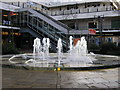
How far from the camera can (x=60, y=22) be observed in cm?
3038

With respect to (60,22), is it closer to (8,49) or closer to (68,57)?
(8,49)

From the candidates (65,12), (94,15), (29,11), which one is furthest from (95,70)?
(65,12)

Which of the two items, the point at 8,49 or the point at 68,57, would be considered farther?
the point at 8,49

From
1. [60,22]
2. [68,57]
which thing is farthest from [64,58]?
[60,22]

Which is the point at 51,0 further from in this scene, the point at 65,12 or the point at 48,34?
the point at 48,34

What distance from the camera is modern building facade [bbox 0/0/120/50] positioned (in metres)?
27.3

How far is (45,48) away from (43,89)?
55.3 feet

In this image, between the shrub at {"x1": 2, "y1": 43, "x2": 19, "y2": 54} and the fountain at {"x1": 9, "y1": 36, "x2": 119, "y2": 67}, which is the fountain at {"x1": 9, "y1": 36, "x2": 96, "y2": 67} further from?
the shrub at {"x1": 2, "y1": 43, "x2": 19, "y2": 54}

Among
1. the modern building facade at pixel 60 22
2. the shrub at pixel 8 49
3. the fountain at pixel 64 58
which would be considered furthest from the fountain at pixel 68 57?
the modern building facade at pixel 60 22

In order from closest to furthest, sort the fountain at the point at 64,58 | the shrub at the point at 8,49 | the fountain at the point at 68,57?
1. the fountain at the point at 64,58
2. the fountain at the point at 68,57
3. the shrub at the point at 8,49

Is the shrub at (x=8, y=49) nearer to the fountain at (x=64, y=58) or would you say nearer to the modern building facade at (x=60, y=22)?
the fountain at (x=64, y=58)

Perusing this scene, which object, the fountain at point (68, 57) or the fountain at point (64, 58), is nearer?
the fountain at point (64, 58)

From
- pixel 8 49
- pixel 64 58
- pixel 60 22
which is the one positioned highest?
pixel 60 22

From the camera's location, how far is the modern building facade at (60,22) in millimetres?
27278
